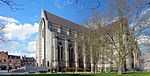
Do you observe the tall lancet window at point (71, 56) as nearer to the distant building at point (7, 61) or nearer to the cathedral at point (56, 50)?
the cathedral at point (56, 50)

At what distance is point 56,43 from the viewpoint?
44.0 meters

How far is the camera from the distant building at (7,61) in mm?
69688

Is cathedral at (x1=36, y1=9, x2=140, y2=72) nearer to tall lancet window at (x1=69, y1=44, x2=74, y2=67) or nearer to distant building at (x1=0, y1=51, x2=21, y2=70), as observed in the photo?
tall lancet window at (x1=69, y1=44, x2=74, y2=67)

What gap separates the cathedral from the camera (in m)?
43.8

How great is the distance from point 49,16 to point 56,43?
45.0ft

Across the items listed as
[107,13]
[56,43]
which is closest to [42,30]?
[56,43]

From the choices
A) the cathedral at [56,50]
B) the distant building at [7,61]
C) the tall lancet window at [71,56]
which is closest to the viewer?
the cathedral at [56,50]

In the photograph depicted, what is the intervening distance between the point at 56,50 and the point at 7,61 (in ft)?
143

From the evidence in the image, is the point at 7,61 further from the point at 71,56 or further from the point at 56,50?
the point at 56,50

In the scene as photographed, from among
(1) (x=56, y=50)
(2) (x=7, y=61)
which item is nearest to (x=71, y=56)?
(1) (x=56, y=50)

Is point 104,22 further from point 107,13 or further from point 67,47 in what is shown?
point 67,47

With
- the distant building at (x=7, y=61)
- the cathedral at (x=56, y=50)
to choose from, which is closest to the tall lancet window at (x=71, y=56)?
the cathedral at (x=56, y=50)

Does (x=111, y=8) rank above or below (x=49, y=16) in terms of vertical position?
below

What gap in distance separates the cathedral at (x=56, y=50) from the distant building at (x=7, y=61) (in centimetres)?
3217
